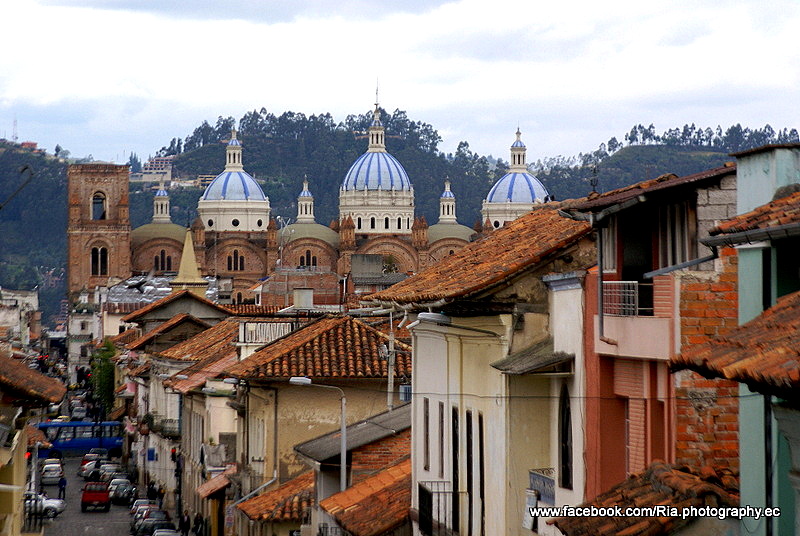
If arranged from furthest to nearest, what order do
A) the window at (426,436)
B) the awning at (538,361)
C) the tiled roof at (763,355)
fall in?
the window at (426,436) → the awning at (538,361) → the tiled roof at (763,355)

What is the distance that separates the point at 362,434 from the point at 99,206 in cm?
10955

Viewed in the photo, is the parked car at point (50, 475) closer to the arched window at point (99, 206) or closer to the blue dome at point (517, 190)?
the arched window at point (99, 206)

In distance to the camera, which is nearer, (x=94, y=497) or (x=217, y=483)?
(x=217, y=483)

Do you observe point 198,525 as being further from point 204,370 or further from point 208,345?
point 204,370

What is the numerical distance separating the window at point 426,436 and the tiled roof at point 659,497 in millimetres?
7317

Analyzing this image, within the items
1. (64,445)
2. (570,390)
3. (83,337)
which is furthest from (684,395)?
(83,337)

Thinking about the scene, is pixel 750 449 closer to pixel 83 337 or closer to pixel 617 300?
pixel 617 300

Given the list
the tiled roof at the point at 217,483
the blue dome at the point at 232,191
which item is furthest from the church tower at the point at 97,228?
the tiled roof at the point at 217,483

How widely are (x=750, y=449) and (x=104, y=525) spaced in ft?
131

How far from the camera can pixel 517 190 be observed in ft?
485

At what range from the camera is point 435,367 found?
1747 cm

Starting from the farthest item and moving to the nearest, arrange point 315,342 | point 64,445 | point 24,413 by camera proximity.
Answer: point 64,445 < point 315,342 < point 24,413

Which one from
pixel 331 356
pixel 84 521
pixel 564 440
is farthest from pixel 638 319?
pixel 84 521

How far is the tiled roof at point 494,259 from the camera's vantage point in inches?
554
